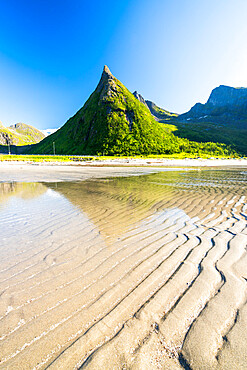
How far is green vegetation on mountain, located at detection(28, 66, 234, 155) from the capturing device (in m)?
109

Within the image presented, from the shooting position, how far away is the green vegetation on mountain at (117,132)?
356 ft

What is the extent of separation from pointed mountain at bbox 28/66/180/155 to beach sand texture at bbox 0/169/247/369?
97.8 metres

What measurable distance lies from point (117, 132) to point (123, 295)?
394 ft

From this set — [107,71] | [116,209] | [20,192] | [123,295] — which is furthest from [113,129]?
[123,295]

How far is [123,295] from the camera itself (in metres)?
3.04

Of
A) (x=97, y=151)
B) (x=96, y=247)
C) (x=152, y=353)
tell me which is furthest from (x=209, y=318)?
(x=97, y=151)

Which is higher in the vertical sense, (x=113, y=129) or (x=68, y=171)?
(x=113, y=129)

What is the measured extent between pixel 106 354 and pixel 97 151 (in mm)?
113907

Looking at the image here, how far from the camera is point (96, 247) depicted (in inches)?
192

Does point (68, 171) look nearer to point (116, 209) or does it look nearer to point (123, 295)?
point (116, 209)

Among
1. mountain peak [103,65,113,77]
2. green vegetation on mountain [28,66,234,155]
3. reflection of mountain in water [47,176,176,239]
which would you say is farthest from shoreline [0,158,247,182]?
mountain peak [103,65,113,77]

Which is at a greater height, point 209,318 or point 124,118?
point 124,118

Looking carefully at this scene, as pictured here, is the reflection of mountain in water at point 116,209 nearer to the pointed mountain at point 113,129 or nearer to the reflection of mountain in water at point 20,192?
the reflection of mountain in water at point 20,192

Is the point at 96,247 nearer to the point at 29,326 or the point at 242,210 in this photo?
the point at 29,326
